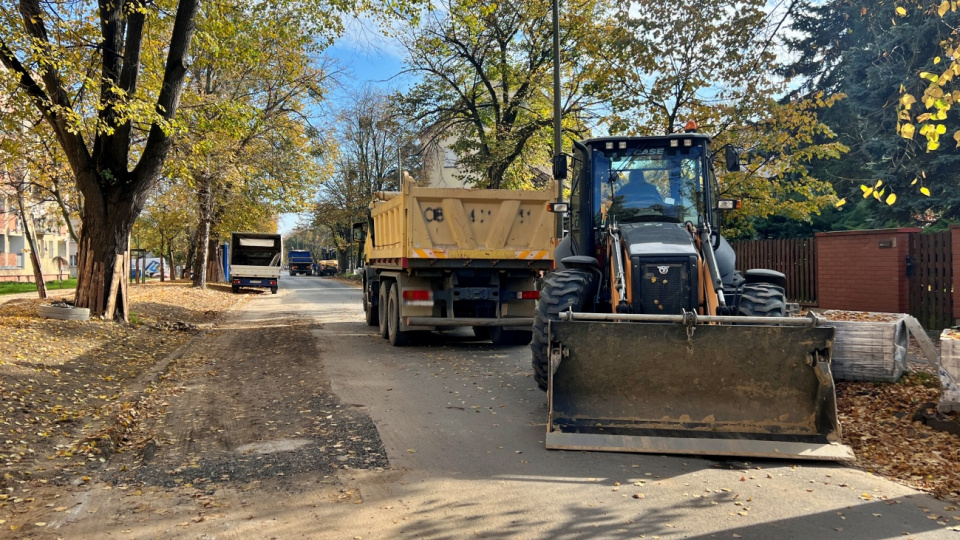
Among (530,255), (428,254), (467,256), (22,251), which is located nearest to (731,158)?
(530,255)

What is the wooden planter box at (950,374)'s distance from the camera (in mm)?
6227

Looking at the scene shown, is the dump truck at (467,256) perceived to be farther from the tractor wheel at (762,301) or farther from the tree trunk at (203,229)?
the tree trunk at (203,229)

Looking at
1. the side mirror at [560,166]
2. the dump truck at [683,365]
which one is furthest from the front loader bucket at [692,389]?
the side mirror at [560,166]

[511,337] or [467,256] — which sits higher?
[467,256]

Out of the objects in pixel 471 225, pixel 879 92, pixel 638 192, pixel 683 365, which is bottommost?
pixel 683 365

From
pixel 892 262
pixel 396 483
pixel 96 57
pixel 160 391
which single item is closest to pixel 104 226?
pixel 96 57

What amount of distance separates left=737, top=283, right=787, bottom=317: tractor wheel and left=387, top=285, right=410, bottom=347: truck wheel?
6.85m

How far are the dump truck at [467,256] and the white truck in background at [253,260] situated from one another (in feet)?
77.2

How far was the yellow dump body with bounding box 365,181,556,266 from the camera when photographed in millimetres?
12000

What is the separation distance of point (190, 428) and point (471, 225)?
6539 mm

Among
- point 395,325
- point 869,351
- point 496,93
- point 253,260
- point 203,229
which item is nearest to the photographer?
point 869,351

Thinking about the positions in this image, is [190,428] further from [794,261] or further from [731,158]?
[794,261]

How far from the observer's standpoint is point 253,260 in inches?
1372

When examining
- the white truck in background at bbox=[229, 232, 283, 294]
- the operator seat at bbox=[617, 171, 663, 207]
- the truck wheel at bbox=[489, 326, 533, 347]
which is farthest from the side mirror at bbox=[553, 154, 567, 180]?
the white truck in background at bbox=[229, 232, 283, 294]
